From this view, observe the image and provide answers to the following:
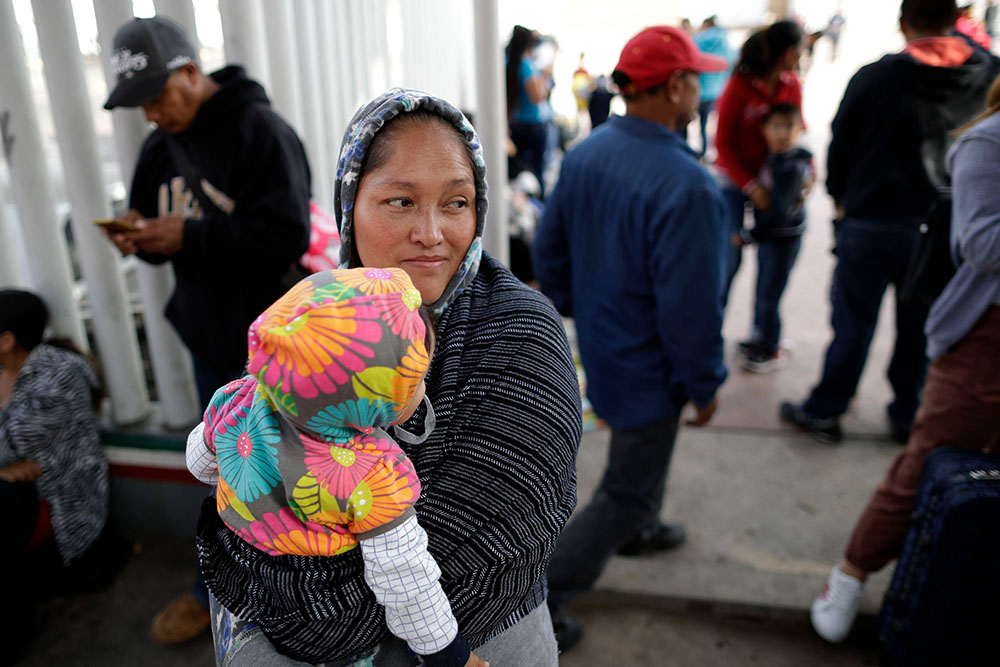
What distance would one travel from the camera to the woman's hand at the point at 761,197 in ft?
14.2

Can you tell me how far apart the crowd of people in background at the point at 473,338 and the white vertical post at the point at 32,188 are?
228 mm

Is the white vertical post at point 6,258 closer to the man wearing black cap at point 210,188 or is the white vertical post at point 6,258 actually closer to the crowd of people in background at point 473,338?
the crowd of people in background at point 473,338

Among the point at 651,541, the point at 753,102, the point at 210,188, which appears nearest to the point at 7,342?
the point at 210,188

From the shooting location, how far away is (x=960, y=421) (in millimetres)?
2281

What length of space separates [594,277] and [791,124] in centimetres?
237

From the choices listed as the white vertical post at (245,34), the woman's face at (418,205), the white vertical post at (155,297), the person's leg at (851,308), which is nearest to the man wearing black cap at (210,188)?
the white vertical post at (155,297)

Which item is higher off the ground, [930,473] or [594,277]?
[594,277]

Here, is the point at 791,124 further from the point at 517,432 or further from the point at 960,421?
the point at 517,432

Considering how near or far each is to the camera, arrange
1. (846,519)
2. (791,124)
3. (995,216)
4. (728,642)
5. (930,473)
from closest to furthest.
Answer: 1. (995,216)
2. (930,473)
3. (728,642)
4. (846,519)
5. (791,124)

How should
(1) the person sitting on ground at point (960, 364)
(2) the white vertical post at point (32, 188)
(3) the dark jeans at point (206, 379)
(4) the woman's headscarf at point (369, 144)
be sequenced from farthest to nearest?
1. (2) the white vertical post at point (32, 188)
2. (3) the dark jeans at point (206, 379)
3. (1) the person sitting on ground at point (960, 364)
4. (4) the woman's headscarf at point (369, 144)

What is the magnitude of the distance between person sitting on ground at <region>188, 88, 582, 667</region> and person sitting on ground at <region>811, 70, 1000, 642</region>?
1529mm

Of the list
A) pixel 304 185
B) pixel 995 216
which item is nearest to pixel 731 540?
pixel 995 216

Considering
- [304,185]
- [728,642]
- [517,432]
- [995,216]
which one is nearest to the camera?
[517,432]

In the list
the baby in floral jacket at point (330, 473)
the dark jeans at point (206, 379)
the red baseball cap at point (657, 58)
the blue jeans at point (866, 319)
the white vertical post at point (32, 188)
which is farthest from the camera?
the blue jeans at point (866, 319)
